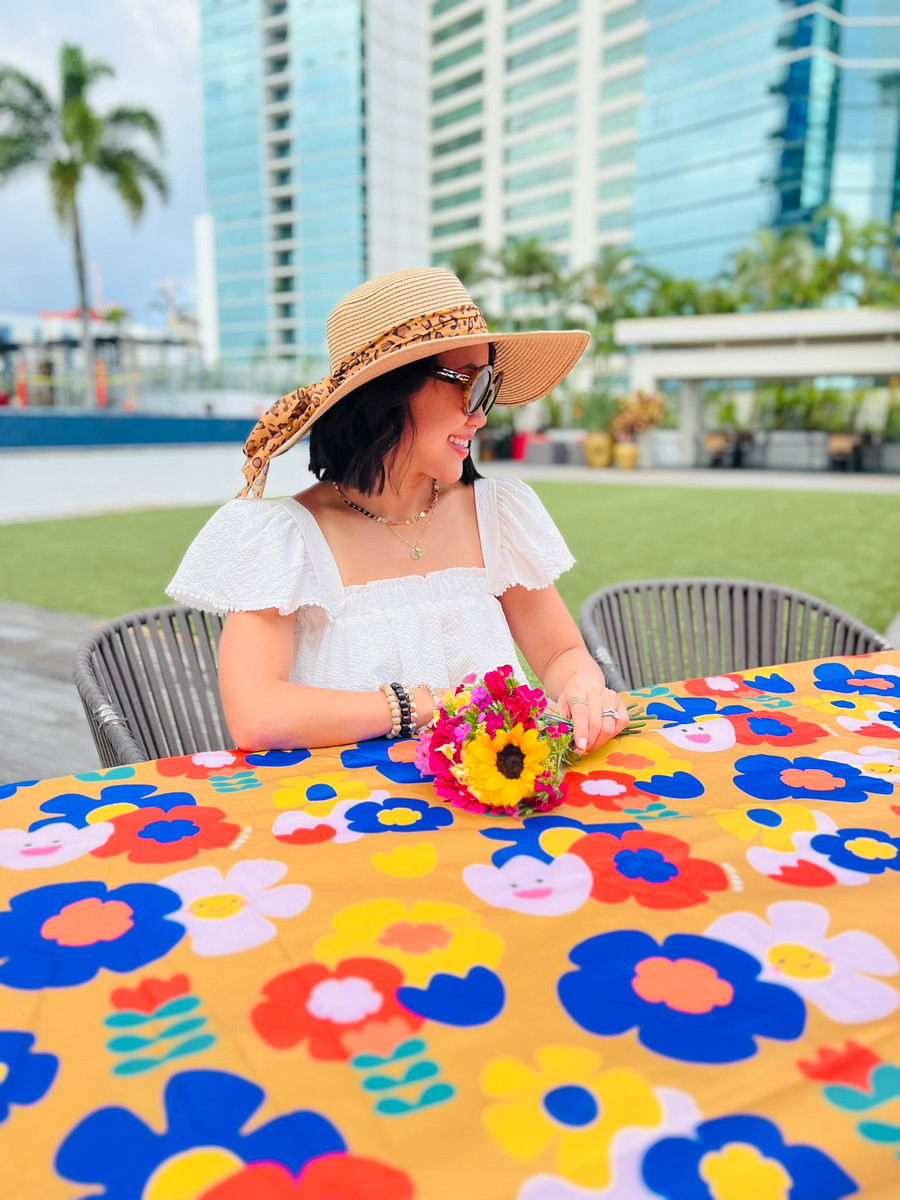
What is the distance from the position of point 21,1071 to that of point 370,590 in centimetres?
102

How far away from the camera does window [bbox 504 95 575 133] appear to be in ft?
190

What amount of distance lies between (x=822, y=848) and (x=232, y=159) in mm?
78402

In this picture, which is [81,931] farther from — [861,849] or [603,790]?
[861,849]

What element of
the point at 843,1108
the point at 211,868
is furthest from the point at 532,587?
the point at 843,1108

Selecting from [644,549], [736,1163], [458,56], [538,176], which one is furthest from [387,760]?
[458,56]

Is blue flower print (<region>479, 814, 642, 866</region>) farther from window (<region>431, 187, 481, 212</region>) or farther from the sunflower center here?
window (<region>431, 187, 481, 212</region>)

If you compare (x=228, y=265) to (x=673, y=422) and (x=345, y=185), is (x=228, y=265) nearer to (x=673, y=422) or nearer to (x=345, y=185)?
(x=345, y=185)

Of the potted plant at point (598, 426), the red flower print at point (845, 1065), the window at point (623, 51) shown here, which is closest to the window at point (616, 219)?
the window at point (623, 51)

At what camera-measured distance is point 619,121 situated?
5603cm

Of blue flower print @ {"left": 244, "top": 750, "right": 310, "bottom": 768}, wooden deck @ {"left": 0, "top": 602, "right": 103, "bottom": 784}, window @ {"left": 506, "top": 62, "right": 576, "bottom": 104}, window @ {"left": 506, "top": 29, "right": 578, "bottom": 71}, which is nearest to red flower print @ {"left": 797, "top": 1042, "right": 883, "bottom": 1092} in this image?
blue flower print @ {"left": 244, "top": 750, "right": 310, "bottom": 768}

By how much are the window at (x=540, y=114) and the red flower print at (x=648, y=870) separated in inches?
2609

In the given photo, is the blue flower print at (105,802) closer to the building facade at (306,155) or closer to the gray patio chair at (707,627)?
the gray patio chair at (707,627)

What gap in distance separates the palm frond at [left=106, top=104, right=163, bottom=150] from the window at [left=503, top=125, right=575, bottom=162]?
144ft

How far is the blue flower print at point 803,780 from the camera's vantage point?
1.08 metres
